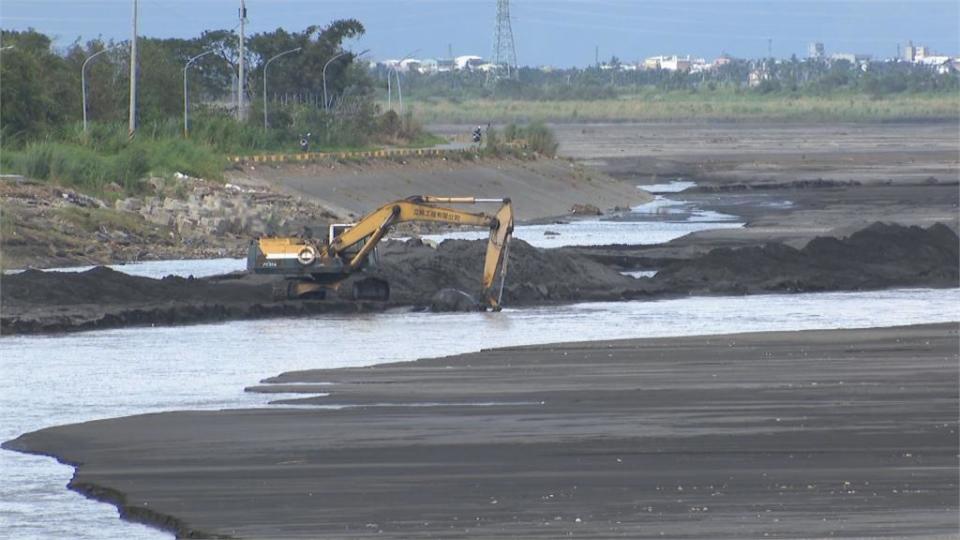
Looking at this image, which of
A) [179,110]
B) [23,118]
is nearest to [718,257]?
[23,118]

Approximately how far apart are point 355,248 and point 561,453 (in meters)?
18.4

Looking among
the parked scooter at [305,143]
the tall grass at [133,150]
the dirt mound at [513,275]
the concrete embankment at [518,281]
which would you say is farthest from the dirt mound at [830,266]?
the parked scooter at [305,143]

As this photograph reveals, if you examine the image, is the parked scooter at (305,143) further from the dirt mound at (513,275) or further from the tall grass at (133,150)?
the dirt mound at (513,275)

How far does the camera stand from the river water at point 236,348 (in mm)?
17094

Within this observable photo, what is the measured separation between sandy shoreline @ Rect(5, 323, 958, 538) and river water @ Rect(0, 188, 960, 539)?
607 millimetres

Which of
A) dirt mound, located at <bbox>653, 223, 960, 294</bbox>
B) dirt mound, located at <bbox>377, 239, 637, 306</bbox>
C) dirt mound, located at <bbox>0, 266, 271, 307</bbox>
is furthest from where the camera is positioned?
dirt mound, located at <bbox>653, 223, 960, 294</bbox>

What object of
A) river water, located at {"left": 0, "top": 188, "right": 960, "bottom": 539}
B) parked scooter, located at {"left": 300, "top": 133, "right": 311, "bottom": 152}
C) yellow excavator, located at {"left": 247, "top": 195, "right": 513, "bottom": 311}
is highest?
parked scooter, located at {"left": 300, "top": 133, "right": 311, "bottom": 152}

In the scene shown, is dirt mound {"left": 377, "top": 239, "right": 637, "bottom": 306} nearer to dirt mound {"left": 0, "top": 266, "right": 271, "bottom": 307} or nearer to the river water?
the river water

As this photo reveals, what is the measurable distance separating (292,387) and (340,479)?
7451mm

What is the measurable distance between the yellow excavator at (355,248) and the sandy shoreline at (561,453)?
950 centimetres

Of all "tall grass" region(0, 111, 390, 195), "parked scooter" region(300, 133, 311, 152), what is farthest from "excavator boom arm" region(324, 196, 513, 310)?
"parked scooter" region(300, 133, 311, 152)

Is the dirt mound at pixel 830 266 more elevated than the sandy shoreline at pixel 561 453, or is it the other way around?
the sandy shoreline at pixel 561 453

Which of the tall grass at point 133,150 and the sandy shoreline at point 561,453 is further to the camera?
the tall grass at point 133,150

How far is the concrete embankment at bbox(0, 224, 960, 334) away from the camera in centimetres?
3469
